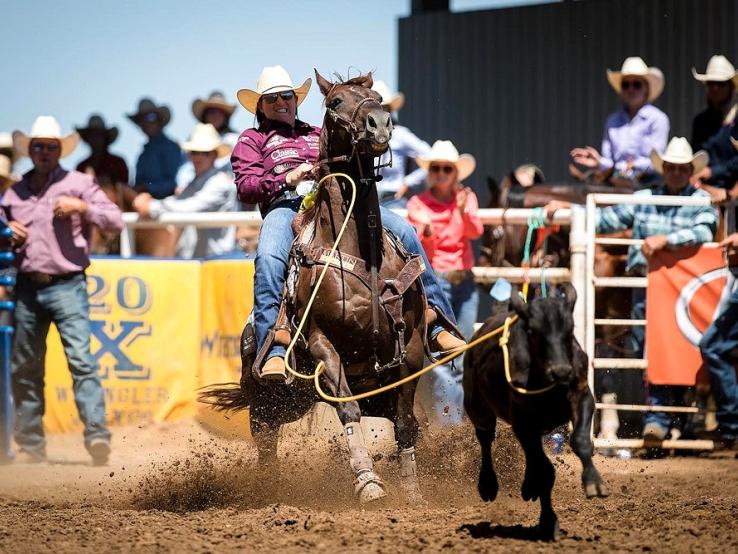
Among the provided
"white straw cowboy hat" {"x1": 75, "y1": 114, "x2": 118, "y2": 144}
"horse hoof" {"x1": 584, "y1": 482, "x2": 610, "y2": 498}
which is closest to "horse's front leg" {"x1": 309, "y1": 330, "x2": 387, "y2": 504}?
"horse hoof" {"x1": 584, "y1": 482, "x2": 610, "y2": 498}

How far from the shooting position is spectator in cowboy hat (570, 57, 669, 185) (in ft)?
34.0

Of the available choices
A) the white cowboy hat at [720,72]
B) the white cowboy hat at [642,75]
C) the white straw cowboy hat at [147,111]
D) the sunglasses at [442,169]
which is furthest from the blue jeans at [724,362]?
the white straw cowboy hat at [147,111]

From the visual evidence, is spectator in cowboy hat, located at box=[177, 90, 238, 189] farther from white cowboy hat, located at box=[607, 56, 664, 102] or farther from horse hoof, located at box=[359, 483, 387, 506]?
horse hoof, located at box=[359, 483, 387, 506]

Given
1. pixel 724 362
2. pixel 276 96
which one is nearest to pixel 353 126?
pixel 276 96

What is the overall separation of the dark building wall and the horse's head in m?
6.57

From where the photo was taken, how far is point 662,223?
9055 millimetres

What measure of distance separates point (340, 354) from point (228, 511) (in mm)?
985

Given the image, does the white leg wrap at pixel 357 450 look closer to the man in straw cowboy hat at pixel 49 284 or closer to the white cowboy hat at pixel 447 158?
the man in straw cowboy hat at pixel 49 284

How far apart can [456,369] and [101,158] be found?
211 inches

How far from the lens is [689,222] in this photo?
894 centimetres

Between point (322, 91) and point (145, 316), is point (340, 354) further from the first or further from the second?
point (145, 316)

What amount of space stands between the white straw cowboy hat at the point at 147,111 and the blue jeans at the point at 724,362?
649 cm

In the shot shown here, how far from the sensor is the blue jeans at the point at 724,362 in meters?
8.59

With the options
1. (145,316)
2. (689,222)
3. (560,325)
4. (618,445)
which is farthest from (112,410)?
(560,325)
